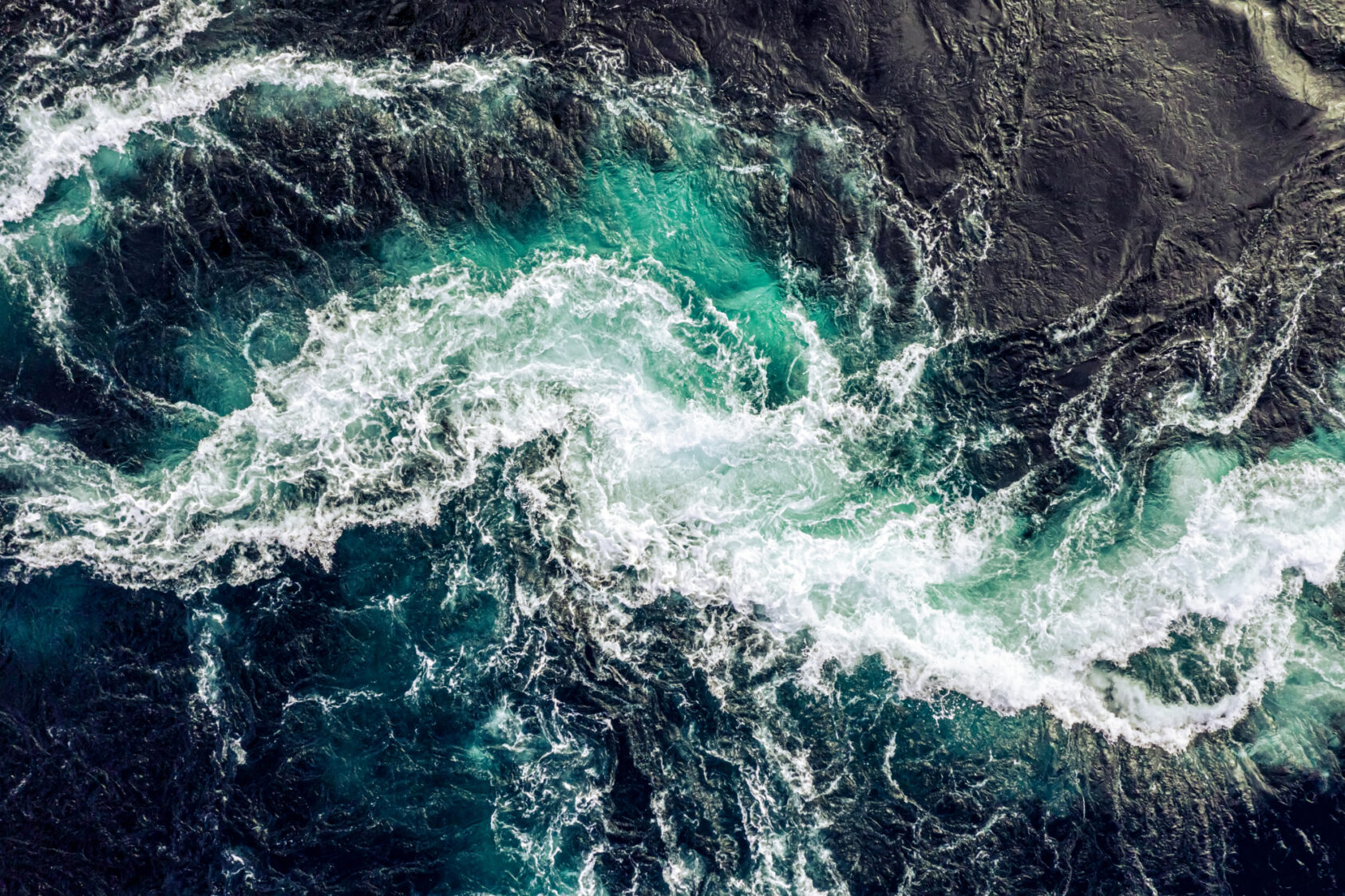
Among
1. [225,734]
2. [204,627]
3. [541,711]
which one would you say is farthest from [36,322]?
[541,711]

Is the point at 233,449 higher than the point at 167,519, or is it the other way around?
the point at 233,449

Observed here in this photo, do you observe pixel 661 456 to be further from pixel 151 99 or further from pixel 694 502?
pixel 151 99

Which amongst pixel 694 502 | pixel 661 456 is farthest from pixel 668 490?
pixel 661 456

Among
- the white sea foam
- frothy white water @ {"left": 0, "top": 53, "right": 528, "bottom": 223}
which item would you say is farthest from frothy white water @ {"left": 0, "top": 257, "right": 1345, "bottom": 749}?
frothy white water @ {"left": 0, "top": 53, "right": 528, "bottom": 223}

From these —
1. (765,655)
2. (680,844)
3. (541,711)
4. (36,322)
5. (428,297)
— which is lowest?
(680,844)

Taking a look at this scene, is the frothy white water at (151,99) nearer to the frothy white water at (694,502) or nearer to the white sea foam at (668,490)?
the white sea foam at (668,490)

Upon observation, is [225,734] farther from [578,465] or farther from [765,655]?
[765,655]

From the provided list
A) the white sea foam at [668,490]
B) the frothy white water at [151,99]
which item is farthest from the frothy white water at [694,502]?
the frothy white water at [151,99]
